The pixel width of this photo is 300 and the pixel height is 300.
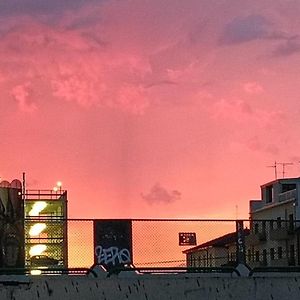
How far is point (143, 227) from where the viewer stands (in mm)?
26641

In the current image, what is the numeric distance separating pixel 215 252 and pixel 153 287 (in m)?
7.96

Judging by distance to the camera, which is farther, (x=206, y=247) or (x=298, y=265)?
(x=206, y=247)

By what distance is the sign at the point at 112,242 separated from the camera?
2583 cm

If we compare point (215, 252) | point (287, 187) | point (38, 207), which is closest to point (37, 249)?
point (215, 252)

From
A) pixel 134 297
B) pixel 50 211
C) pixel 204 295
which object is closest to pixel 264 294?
pixel 204 295

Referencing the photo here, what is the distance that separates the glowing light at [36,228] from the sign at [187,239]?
462cm

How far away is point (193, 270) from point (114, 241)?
2.41m

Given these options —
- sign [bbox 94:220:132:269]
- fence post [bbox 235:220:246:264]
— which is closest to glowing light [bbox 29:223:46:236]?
sign [bbox 94:220:132:269]

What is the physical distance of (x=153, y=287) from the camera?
25438mm

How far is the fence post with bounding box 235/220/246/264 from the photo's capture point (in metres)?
26.3

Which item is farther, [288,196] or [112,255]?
[288,196]

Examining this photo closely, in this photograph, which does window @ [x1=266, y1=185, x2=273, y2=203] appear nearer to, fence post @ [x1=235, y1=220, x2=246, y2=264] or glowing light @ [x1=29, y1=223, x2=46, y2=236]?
glowing light @ [x1=29, y1=223, x2=46, y2=236]

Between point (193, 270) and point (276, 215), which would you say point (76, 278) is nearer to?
point (193, 270)

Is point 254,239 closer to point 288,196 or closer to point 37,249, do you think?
point 37,249
